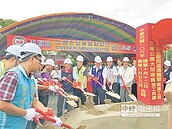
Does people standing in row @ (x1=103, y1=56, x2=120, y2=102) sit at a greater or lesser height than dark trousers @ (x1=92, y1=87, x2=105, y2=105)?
greater

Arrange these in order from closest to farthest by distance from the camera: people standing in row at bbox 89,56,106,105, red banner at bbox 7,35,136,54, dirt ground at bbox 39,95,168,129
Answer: dirt ground at bbox 39,95,168,129 < people standing in row at bbox 89,56,106,105 < red banner at bbox 7,35,136,54

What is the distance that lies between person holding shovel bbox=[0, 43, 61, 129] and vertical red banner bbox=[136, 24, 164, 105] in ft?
12.3

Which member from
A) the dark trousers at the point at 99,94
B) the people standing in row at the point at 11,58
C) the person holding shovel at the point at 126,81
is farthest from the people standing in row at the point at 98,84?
the people standing in row at the point at 11,58

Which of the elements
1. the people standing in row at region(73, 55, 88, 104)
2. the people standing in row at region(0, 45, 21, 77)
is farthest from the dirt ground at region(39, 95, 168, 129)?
the people standing in row at region(0, 45, 21, 77)

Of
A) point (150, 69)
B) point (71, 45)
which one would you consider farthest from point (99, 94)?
point (71, 45)

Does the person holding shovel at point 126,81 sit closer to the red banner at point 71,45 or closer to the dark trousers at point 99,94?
the dark trousers at point 99,94

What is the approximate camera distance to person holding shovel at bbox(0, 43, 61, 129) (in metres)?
1.55

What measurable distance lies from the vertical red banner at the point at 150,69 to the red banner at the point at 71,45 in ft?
16.3

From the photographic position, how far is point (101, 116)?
4098mm

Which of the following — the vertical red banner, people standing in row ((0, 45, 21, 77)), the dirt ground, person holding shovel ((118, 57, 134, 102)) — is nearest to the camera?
people standing in row ((0, 45, 21, 77))

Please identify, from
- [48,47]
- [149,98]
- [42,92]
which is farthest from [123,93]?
[48,47]

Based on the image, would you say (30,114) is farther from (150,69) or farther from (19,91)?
(150,69)

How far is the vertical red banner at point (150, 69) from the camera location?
505cm

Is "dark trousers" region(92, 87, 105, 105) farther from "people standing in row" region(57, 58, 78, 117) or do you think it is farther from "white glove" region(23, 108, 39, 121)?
"white glove" region(23, 108, 39, 121)
